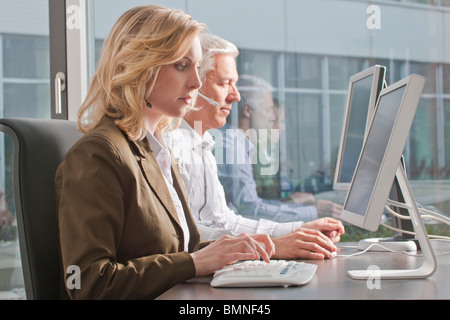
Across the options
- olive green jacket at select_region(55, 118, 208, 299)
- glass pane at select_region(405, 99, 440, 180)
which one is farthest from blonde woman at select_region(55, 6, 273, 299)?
glass pane at select_region(405, 99, 440, 180)

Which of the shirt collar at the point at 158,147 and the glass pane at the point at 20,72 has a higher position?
the glass pane at the point at 20,72

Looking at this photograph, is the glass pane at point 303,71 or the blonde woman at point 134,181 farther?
the glass pane at point 303,71

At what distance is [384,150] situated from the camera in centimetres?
101

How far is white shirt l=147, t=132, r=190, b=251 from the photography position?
1.33m

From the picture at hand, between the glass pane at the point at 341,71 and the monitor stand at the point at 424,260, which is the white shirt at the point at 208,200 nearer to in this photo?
the monitor stand at the point at 424,260

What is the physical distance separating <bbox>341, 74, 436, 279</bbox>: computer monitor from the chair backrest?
0.67 meters

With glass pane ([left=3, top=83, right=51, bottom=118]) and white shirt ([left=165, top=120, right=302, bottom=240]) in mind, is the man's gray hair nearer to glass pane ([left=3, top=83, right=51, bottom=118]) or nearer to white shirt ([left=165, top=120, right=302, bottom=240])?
white shirt ([left=165, top=120, right=302, bottom=240])

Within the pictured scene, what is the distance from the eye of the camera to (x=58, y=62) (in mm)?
2318

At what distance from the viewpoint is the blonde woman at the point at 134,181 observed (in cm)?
99

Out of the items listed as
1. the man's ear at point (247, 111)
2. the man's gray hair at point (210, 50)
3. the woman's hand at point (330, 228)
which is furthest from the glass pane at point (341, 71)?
the woman's hand at point (330, 228)

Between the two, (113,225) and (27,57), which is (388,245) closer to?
(113,225)

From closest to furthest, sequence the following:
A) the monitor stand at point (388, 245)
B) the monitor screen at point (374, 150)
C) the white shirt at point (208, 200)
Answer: the monitor screen at point (374, 150)
the monitor stand at point (388, 245)
the white shirt at point (208, 200)

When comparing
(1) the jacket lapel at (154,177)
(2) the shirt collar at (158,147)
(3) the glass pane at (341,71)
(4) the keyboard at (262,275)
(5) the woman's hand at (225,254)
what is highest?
(3) the glass pane at (341,71)
